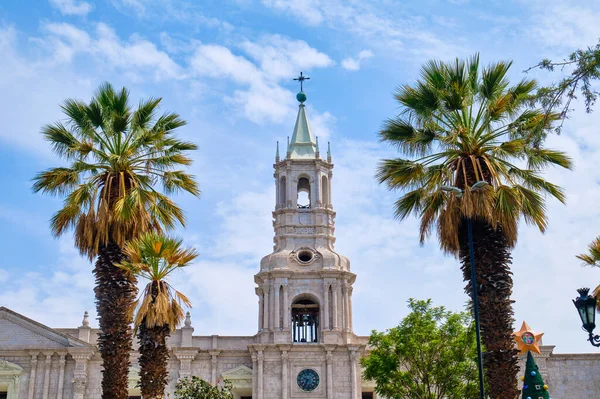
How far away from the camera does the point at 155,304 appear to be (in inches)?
938

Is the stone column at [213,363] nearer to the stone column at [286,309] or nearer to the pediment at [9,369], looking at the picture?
the stone column at [286,309]

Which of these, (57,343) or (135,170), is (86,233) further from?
(57,343)

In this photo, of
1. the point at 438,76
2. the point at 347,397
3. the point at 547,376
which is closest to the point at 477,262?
the point at 438,76

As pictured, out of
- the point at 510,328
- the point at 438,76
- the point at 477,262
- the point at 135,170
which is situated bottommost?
the point at 510,328

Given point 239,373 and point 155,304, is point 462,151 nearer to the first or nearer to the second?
point 155,304

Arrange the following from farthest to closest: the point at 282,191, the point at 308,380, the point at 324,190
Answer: the point at 282,191 < the point at 324,190 < the point at 308,380

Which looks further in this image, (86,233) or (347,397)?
(347,397)

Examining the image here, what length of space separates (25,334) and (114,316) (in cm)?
2573

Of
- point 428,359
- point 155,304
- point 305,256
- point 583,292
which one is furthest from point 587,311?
point 305,256

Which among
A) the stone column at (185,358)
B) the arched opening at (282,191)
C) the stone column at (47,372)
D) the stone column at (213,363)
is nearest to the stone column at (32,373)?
the stone column at (47,372)

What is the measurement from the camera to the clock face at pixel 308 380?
45.1 metres

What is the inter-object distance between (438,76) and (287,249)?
25.6 metres

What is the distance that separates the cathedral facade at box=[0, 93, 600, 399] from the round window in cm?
6

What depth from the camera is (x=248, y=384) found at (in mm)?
46344
